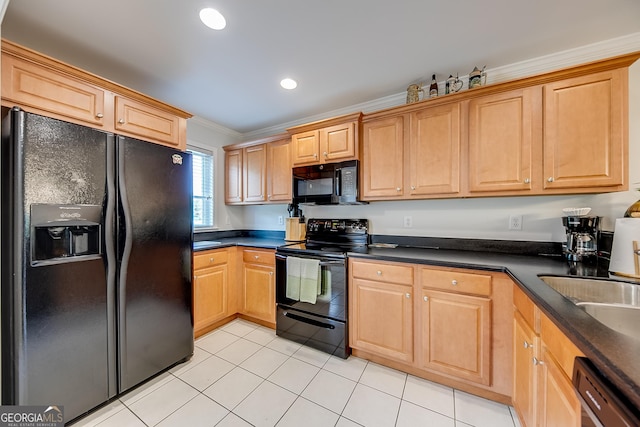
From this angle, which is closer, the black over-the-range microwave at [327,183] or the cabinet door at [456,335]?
the cabinet door at [456,335]

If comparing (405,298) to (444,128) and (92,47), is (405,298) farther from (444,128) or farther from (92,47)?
(92,47)

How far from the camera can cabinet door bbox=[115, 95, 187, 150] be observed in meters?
1.76

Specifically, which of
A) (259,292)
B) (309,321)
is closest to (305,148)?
(259,292)

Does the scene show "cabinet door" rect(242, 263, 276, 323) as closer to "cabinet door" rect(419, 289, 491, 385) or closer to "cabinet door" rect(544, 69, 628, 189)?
"cabinet door" rect(419, 289, 491, 385)

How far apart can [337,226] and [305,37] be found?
1712 millimetres

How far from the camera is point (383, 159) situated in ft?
7.25

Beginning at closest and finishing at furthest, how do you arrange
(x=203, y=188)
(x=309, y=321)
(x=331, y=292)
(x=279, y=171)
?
(x=331, y=292) → (x=309, y=321) → (x=279, y=171) → (x=203, y=188)

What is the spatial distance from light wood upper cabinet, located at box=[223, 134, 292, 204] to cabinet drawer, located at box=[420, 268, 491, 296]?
5.44 feet

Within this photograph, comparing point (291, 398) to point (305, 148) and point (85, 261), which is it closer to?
point (85, 261)

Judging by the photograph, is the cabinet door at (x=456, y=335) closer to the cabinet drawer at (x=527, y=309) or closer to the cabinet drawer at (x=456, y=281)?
the cabinet drawer at (x=456, y=281)

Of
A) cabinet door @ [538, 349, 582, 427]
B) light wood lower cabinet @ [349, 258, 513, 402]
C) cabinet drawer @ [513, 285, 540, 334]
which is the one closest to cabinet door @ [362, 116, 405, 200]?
light wood lower cabinet @ [349, 258, 513, 402]

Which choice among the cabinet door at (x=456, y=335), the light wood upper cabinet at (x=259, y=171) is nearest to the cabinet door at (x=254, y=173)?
the light wood upper cabinet at (x=259, y=171)

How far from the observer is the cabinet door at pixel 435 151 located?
75.1 inches

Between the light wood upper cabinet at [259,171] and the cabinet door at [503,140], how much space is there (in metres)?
1.80
